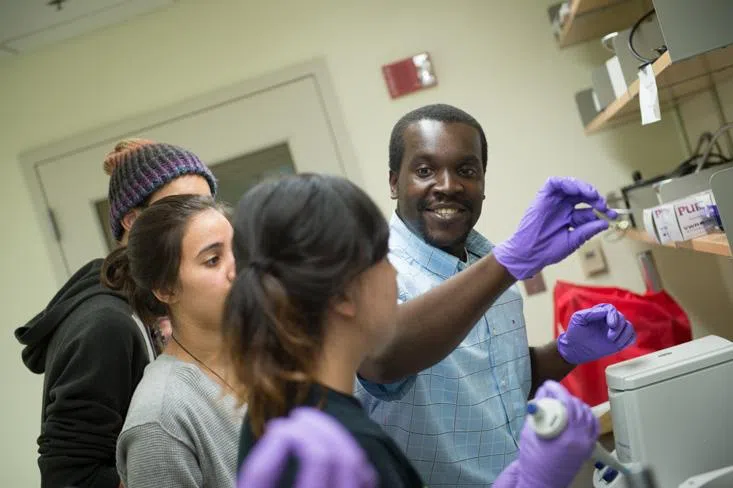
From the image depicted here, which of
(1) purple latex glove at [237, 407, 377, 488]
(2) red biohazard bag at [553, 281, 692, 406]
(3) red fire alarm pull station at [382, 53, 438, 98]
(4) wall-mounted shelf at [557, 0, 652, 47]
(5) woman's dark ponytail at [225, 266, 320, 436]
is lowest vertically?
(2) red biohazard bag at [553, 281, 692, 406]

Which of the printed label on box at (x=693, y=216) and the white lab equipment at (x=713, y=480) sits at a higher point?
the printed label on box at (x=693, y=216)

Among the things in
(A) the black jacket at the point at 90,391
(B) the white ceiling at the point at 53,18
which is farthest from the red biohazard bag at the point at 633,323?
(B) the white ceiling at the point at 53,18

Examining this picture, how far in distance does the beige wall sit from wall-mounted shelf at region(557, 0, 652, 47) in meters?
0.11

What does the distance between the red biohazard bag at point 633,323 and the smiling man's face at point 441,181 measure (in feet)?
3.77

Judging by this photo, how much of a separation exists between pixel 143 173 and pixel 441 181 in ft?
2.30

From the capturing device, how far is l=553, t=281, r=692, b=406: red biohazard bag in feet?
7.80

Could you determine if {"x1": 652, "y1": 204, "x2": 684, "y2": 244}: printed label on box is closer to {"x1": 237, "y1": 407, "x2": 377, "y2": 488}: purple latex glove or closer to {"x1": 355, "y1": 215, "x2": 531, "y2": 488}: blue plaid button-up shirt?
{"x1": 355, "y1": 215, "x2": 531, "y2": 488}: blue plaid button-up shirt

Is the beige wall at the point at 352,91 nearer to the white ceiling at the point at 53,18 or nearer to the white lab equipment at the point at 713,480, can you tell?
the white ceiling at the point at 53,18

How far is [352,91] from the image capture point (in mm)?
2914

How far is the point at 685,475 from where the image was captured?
49.6 inches

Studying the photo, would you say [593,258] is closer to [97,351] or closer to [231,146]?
[231,146]

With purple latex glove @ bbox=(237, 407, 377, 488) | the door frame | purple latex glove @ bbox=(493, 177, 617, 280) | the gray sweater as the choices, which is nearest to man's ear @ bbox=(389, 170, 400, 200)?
purple latex glove @ bbox=(493, 177, 617, 280)

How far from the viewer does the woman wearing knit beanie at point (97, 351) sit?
1.47 metres

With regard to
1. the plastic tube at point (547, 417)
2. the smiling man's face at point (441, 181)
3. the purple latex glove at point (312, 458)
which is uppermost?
the smiling man's face at point (441, 181)
